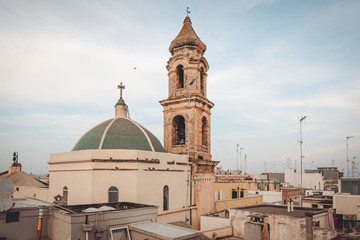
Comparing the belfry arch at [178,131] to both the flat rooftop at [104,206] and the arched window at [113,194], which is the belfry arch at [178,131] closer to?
the arched window at [113,194]

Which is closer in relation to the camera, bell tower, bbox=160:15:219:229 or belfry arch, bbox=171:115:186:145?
bell tower, bbox=160:15:219:229

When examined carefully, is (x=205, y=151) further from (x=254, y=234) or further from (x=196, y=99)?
(x=254, y=234)

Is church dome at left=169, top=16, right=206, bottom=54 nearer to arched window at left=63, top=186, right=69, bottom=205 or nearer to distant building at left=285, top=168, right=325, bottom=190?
arched window at left=63, top=186, right=69, bottom=205

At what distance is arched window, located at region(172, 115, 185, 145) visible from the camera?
26.6 m

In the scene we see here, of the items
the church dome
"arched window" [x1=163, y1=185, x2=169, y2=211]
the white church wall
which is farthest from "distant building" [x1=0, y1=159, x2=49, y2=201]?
the church dome

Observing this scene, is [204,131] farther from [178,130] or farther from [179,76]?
[179,76]

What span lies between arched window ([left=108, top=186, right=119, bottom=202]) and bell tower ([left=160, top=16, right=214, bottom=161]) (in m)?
7.88

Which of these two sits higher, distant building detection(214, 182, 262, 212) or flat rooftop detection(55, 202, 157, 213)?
flat rooftop detection(55, 202, 157, 213)

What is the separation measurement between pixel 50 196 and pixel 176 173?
10.1 metres

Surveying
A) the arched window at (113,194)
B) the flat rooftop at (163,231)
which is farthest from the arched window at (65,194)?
the flat rooftop at (163,231)

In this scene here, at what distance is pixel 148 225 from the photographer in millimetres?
14203

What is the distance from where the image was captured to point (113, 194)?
62.0 feet

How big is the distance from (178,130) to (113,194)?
34.0 ft

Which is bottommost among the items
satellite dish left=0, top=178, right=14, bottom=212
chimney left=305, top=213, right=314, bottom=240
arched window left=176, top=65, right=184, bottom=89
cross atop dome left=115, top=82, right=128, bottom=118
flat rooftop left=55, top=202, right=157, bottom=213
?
chimney left=305, top=213, right=314, bottom=240
